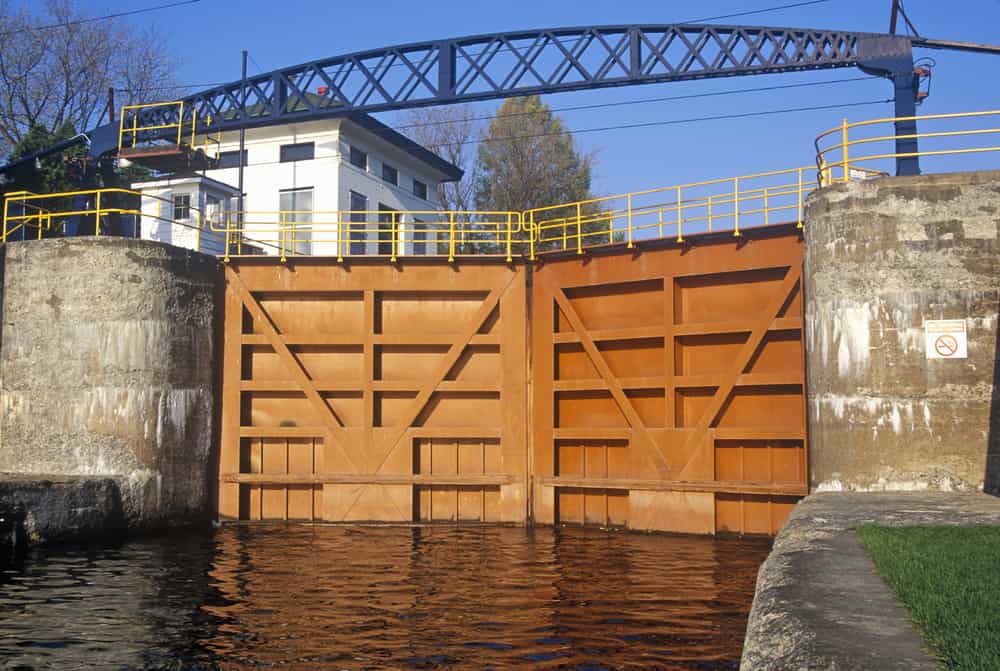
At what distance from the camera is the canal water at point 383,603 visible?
948cm

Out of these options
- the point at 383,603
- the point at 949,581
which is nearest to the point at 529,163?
the point at 383,603

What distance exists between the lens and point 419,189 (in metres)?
37.6

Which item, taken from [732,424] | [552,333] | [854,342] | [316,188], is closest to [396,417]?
[552,333]

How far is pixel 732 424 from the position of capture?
57.0 ft

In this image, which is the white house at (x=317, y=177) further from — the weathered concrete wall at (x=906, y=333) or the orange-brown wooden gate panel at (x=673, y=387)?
the weathered concrete wall at (x=906, y=333)

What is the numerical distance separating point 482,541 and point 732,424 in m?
4.89

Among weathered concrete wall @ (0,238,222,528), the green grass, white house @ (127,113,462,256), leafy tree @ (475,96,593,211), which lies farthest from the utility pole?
the green grass

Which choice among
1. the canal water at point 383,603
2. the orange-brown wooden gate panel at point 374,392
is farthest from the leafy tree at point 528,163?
the canal water at point 383,603

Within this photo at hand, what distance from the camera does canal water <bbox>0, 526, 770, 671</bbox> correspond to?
31.1 feet

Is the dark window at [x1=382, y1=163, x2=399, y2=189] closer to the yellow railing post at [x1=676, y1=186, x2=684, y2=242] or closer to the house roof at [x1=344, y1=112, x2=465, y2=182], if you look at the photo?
the house roof at [x1=344, y1=112, x2=465, y2=182]

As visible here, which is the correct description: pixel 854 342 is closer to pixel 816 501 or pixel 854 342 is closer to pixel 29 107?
pixel 816 501

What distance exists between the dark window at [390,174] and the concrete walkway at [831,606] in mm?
25833

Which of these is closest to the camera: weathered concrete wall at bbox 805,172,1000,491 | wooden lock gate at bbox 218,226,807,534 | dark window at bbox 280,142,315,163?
weathered concrete wall at bbox 805,172,1000,491

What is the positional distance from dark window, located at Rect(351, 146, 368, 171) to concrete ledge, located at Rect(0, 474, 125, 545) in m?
17.2
